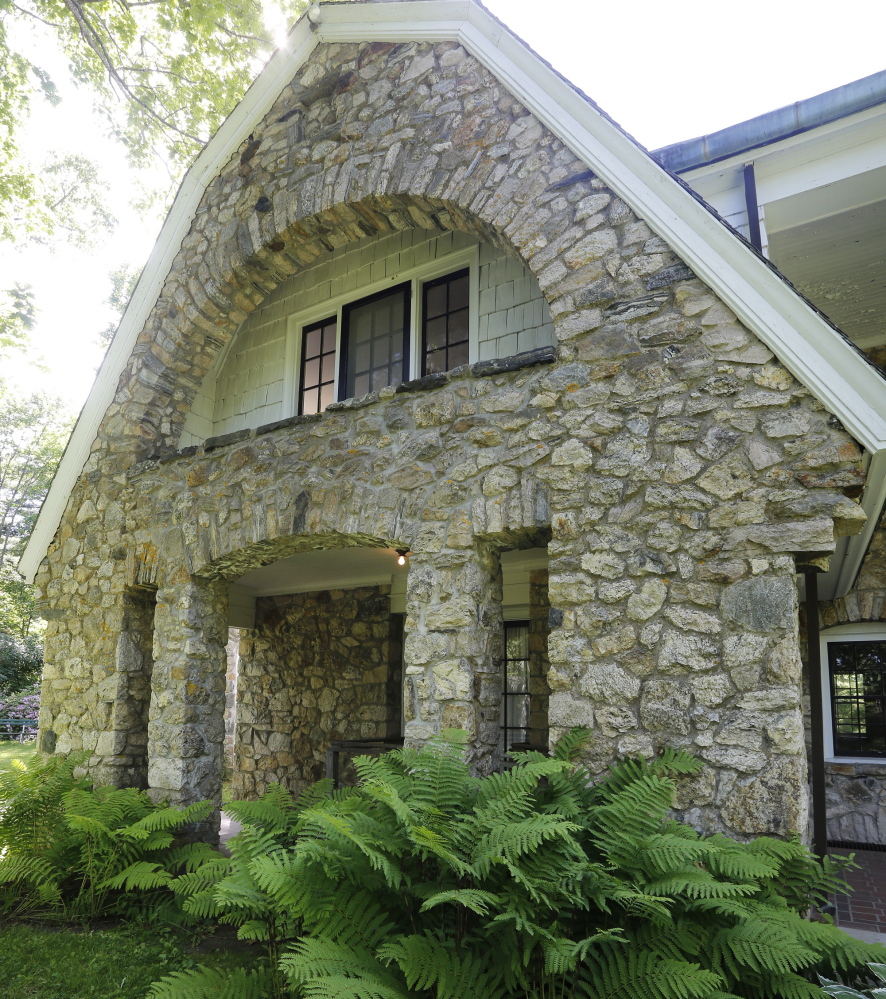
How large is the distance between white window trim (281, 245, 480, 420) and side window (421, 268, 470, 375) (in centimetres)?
6

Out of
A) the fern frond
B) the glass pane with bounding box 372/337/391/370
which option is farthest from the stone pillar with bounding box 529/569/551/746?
the fern frond

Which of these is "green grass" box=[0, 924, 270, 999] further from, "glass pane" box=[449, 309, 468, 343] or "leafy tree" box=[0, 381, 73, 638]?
"leafy tree" box=[0, 381, 73, 638]

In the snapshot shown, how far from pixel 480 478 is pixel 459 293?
6.99 ft

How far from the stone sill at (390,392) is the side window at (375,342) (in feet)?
3.09

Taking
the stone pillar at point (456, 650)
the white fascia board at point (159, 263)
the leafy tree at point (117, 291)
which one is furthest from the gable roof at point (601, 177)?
the leafy tree at point (117, 291)

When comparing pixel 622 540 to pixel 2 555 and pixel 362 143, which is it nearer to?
pixel 362 143

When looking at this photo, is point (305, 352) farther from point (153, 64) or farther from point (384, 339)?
point (153, 64)

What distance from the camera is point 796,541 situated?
11.8 ft

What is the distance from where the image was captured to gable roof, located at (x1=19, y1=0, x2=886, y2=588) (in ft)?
11.9

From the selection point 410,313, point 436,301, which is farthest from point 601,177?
point 410,313

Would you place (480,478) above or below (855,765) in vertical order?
above

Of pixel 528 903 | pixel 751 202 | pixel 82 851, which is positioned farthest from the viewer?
pixel 82 851

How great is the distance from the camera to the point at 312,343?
7125 millimetres

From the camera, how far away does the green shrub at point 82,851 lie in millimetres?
4883
